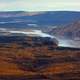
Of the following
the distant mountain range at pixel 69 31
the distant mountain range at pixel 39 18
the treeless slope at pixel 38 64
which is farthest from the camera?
the distant mountain range at pixel 39 18

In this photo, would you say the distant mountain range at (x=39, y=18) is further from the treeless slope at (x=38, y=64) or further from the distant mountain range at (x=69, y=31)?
the treeless slope at (x=38, y=64)

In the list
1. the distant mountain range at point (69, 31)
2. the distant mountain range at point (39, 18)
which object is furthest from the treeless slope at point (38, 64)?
the distant mountain range at point (39, 18)

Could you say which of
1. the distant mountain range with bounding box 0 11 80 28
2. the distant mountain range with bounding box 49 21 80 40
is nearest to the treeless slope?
the distant mountain range with bounding box 49 21 80 40

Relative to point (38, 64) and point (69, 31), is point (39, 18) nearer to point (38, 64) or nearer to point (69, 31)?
point (69, 31)

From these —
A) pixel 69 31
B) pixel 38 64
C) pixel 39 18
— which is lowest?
pixel 38 64

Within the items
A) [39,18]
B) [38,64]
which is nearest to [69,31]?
[39,18]

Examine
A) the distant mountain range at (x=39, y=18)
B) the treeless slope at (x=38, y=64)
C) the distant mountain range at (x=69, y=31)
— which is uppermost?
the distant mountain range at (x=39, y=18)

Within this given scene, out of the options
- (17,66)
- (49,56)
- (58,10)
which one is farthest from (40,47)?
(58,10)

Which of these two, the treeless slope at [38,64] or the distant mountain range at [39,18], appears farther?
the distant mountain range at [39,18]

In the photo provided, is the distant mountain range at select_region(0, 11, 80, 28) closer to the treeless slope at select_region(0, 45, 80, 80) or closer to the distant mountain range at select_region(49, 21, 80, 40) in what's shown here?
the distant mountain range at select_region(49, 21, 80, 40)
